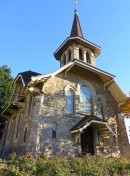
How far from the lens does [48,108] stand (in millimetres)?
17141

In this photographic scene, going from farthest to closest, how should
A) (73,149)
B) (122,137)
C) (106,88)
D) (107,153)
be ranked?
(106,88) < (122,137) < (107,153) < (73,149)

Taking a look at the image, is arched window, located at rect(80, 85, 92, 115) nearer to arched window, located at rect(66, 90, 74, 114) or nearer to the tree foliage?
arched window, located at rect(66, 90, 74, 114)

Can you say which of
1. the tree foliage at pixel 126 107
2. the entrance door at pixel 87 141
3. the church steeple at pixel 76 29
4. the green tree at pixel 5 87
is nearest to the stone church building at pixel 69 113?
the entrance door at pixel 87 141

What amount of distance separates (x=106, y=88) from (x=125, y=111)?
2925mm

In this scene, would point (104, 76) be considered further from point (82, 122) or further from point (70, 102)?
point (82, 122)

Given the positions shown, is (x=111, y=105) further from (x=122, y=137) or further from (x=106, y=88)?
(x=122, y=137)

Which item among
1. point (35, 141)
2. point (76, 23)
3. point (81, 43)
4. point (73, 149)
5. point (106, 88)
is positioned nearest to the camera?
point (35, 141)

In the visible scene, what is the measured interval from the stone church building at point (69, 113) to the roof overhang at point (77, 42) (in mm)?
109

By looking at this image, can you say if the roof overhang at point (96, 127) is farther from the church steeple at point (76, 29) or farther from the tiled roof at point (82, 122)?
the church steeple at point (76, 29)

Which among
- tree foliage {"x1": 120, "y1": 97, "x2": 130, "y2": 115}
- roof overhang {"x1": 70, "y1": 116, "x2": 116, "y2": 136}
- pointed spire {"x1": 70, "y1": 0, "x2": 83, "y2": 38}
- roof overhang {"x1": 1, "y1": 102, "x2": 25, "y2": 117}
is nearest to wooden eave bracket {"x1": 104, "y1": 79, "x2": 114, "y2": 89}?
tree foliage {"x1": 120, "y1": 97, "x2": 130, "y2": 115}

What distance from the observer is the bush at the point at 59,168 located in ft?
32.6

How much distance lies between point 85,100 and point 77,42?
7.13 metres

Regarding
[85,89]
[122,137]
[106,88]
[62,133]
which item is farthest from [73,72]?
[122,137]

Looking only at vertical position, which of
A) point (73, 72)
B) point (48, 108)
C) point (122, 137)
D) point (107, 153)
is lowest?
point (107, 153)
